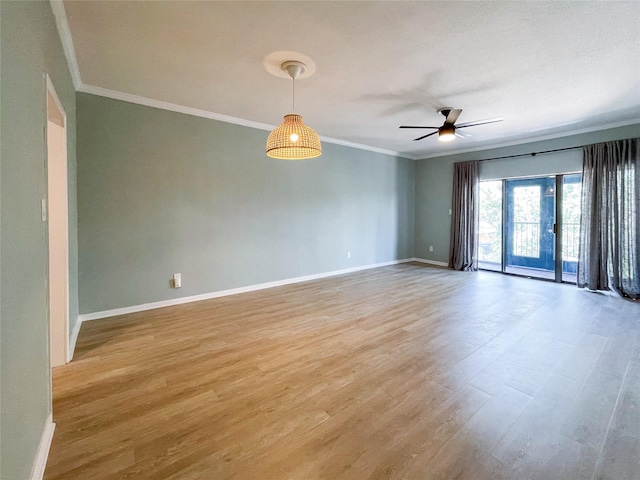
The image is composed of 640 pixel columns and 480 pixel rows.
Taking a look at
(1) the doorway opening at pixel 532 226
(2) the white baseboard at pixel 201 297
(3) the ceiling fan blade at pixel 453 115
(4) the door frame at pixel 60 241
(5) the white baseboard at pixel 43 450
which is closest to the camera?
(5) the white baseboard at pixel 43 450

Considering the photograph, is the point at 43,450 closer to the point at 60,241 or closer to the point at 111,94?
the point at 60,241

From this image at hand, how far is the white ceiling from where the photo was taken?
6.73 ft

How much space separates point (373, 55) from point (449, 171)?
5.01m

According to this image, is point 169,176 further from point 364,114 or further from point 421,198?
point 421,198

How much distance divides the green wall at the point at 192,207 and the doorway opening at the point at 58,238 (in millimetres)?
929

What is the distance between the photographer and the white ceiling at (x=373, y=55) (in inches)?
80.8

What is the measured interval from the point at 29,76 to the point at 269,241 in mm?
3534

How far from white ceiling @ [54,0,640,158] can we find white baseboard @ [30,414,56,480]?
9.03 ft

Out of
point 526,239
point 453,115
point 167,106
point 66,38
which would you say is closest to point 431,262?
point 526,239

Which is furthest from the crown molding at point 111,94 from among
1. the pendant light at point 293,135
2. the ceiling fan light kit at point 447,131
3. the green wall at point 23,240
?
the ceiling fan light kit at point 447,131

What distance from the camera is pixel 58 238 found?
2404 millimetres

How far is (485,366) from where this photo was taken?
2.36 metres

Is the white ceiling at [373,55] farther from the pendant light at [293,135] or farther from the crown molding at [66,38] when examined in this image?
the pendant light at [293,135]

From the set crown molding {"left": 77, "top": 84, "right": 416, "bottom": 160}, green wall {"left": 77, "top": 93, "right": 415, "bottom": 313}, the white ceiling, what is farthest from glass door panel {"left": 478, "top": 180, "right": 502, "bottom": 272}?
crown molding {"left": 77, "top": 84, "right": 416, "bottom": 160}
